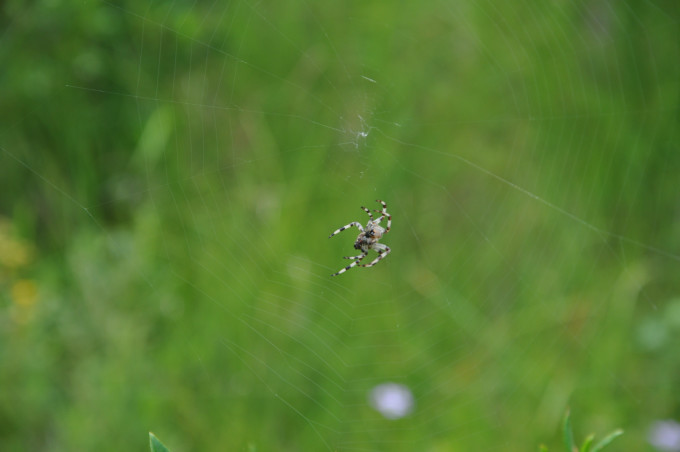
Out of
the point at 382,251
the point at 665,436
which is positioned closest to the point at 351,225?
the point at 382,251

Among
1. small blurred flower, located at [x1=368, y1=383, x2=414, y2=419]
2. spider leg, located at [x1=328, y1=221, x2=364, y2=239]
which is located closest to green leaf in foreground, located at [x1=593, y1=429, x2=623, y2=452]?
small blurred flower, located at [x1=368, y1=383, x2=414, y2=419]

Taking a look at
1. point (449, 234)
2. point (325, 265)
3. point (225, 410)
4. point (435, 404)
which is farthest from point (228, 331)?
point (449, 234)

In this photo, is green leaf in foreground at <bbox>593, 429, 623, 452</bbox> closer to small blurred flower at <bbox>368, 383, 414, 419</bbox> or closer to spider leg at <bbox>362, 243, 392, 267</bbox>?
small blurred flower at <bbox>368, 383, 414, 419</bbox>

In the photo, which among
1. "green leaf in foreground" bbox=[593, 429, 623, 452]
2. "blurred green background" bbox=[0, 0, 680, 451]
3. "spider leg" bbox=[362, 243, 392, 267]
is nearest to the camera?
"green leaf in foreground" bbox=[593, 429, 623, 452]

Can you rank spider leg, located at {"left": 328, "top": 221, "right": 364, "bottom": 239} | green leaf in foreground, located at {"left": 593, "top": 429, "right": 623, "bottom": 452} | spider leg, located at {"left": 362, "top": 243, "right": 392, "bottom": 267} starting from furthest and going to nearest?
spider leg, located at {"left": 362, "top": 243, "right": 392, "bottom": 267}, spider leg, located at {"left": 328, "top": 221, "right": 364, "bottom": 239}, green leaf in foreground, located at {"left": 593, "top": 429, "right": 623, "bottom": 452}

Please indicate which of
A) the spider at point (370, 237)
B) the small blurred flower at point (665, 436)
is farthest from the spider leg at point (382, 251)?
the small blurred flower at point (665, 436)

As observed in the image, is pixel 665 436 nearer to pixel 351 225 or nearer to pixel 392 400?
pixel 392 400
